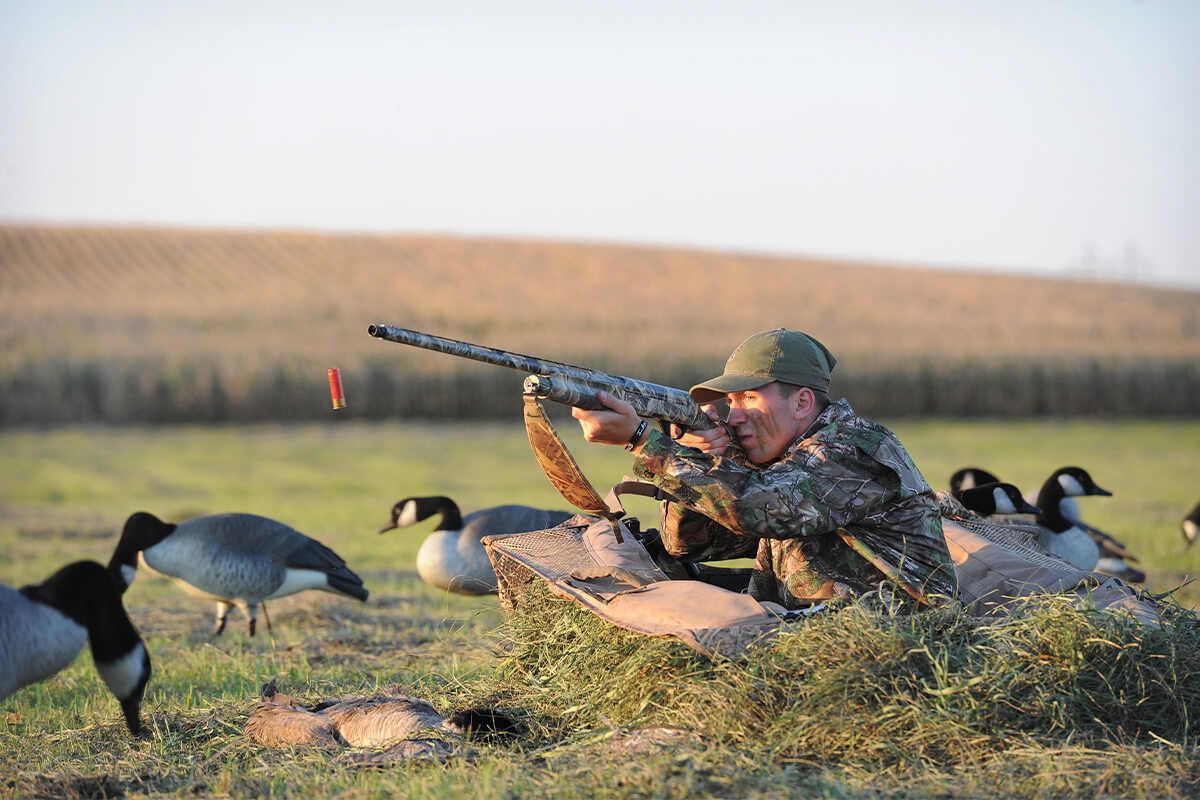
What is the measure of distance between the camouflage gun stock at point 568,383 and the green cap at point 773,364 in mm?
212

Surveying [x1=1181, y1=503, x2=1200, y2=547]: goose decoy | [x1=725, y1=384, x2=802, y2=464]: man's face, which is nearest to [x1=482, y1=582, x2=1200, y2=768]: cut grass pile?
[x1=725, y1=384, x2=802, y2=464]: man's face

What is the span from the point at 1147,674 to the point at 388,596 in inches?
282

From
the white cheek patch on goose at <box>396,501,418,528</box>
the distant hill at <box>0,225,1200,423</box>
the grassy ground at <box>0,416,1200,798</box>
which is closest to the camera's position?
the grassy ground at <box>0,416,1200,798</box>

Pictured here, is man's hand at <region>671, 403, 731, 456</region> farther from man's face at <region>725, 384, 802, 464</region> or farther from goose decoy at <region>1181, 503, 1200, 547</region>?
goose decoy at <region>1181, 503, 1200, 547</region>

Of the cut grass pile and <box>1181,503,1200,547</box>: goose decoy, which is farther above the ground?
the cut grass pile

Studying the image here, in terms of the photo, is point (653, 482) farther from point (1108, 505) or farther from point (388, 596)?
point (1108, 505)

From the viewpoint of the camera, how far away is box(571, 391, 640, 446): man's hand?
477cm

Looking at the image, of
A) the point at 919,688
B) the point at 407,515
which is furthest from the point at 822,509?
the point at 407,515

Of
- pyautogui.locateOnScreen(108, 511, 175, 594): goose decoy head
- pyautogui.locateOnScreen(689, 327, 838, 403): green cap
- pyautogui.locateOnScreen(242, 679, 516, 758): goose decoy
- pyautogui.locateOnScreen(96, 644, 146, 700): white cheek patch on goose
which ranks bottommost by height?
pyautogui.locateOnScreen(242, 679, 516, 758): goose decoy

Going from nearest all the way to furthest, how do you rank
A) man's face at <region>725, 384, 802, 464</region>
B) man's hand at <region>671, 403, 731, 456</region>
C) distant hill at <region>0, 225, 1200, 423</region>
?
man's hand at <region>671, 403, 731, 456</region> < man's face at <region>725, 384, 802, 464</region> < distant hill at <region>0, 225, 1200, 423</region>

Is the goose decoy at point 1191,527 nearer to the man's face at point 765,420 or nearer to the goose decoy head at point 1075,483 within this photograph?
the goose decoy head at point 1075,483

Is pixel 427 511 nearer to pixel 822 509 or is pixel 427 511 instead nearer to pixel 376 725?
pixel 376 725

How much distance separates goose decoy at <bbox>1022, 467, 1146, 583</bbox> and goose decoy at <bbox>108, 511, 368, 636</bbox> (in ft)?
19.7

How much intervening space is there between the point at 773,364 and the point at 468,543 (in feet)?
15.1
